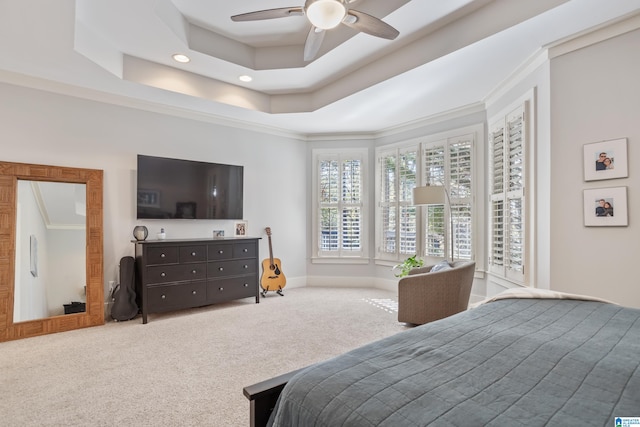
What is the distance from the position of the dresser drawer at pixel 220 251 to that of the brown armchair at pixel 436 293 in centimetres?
229

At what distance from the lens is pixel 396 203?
A: 5.49 metres

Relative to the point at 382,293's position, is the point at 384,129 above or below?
above

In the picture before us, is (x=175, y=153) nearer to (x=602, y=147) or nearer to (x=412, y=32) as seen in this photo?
(x=412, y=32)

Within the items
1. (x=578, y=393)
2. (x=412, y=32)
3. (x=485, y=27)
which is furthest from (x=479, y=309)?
(x=412, y=32)

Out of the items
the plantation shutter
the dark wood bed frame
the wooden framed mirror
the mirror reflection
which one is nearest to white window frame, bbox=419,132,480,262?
the plantation shutter

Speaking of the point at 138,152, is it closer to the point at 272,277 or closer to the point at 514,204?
the point at 272,277

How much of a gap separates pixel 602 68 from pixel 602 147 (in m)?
0.64

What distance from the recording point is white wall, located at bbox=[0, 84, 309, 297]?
11.9 feet

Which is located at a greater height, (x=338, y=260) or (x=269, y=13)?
(x=269, y=13)

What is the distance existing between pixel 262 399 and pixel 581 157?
3.12 metres

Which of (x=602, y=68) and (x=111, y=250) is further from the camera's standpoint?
(x=111, y=250)

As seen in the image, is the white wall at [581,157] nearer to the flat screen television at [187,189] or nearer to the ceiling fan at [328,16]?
the ceiling fan at [328,16]

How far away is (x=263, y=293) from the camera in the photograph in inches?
205

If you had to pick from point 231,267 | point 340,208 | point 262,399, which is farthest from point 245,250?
point 262,399
